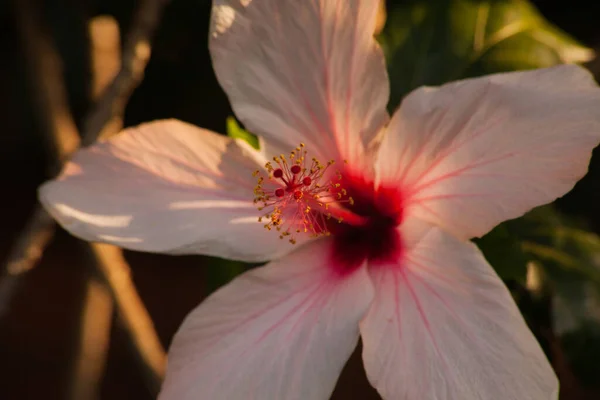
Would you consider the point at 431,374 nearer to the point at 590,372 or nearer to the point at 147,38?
the point at 590,372

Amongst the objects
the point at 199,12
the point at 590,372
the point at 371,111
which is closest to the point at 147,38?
the point at 199,12

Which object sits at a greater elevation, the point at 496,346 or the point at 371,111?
the point at 371,111

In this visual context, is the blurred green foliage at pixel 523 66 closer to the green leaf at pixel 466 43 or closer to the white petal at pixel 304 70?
the green leaf at pixel 466 43

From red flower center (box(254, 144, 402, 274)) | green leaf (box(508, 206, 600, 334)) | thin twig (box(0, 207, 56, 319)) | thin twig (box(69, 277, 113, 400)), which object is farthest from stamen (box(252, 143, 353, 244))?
thin twig (box(69, 277, 113, 400))

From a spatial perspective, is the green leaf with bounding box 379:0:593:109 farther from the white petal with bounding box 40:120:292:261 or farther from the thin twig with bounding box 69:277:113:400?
the thin twig with bounding box 69:277:113:400

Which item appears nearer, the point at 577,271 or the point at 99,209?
the point at 99,209

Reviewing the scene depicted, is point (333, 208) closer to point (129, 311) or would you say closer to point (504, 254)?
point (504, 254)

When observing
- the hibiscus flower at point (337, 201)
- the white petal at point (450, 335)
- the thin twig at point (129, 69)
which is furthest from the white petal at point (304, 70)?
the thin twig at point (129, 69)

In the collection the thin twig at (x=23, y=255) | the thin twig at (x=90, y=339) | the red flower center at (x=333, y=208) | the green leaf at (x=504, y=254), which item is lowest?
the thin twig at (x=90, y=339)
